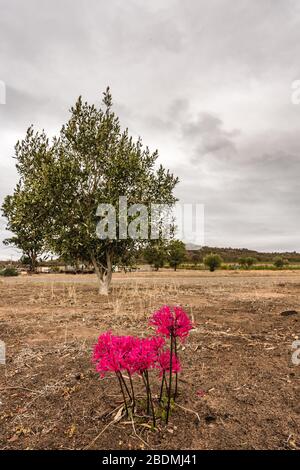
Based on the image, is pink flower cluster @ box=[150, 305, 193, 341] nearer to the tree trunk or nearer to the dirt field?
the dirt field

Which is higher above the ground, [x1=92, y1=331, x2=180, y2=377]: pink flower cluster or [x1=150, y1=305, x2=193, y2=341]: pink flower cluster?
[x1=150, y1=305, x2=193, y2=341]: pink flower cluster

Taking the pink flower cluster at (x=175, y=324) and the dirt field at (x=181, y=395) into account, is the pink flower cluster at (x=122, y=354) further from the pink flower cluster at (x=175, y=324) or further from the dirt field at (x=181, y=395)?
the dirt field at (x=181, y=395)

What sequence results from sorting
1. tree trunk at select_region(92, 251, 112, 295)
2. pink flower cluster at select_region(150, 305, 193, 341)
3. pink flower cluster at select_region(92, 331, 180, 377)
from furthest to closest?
tree trunk at select_region(92, 251, 112, 295) < pink flower cluster at select_region(150, 305, 193, 341) < pink flower cluster at select_region(92, 331, 180, 377)

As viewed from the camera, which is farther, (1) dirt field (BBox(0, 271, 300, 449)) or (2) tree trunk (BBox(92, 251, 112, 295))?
(2) tree trunk (BBox(92, 251, 112, 295))

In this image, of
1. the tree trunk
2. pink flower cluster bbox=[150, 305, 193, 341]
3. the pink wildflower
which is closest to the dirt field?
the pink wildflower

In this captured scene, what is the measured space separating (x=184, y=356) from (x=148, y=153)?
14.0 metres

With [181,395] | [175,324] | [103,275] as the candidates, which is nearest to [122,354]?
[175,324]

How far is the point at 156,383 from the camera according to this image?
5215 mm

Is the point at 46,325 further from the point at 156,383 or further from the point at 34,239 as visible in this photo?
the point at 34,239

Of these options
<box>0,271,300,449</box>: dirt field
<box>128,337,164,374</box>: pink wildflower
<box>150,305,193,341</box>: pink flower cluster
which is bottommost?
<box>0,271,300,449</box>: dirt field

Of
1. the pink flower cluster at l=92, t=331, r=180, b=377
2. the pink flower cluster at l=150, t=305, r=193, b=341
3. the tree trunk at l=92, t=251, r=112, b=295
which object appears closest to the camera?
the pink flower cluster at l=92, t=331, r=180, b=377

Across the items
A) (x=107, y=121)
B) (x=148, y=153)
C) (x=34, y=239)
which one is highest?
(x=107, y=121)

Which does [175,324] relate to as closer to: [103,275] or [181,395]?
[181,395]
